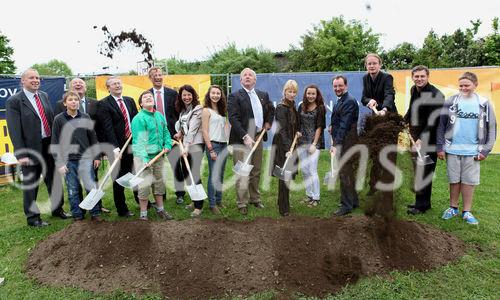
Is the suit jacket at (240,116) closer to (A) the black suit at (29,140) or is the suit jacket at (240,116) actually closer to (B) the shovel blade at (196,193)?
(B) the shovel blade at (196,193)

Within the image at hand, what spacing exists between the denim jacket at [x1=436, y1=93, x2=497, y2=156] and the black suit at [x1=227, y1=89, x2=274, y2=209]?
225 cm

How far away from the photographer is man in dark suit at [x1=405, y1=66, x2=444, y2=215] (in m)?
5.01

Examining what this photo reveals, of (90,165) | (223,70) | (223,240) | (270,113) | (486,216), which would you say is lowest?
(486,216)

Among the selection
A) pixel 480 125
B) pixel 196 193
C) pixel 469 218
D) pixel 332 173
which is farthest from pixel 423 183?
pixel 196 193

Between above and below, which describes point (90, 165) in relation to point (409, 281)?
above

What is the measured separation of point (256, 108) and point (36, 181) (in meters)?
3.21

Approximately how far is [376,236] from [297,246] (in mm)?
874

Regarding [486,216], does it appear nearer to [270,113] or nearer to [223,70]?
[270,113]

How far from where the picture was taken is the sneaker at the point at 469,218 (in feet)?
16.2

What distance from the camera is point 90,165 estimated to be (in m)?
5.09

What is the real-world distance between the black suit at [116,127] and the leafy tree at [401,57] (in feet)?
57.5

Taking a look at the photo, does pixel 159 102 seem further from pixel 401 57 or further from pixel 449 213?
pixel 401 57

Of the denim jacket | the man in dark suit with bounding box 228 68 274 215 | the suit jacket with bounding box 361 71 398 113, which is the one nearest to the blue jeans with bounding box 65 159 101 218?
the man in dark suit with bounding box 228 68 274 215

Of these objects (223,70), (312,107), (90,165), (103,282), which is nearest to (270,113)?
(312,107)
